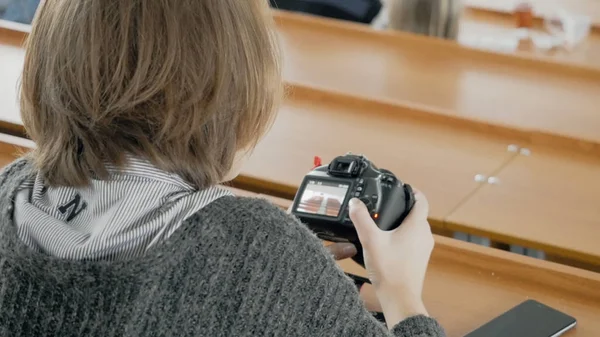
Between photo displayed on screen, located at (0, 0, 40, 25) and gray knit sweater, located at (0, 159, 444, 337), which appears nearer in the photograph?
gray knit sweater, located at (0, 159, 444, 337)

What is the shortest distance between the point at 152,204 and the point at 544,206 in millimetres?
915

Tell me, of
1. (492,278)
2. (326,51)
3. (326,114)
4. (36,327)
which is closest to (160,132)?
(36,327)

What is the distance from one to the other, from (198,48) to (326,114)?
108 centimetres

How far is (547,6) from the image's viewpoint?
3.19 metres

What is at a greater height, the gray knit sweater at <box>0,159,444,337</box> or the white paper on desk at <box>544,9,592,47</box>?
the white paper on desk at <box>544,9,592,47</box>

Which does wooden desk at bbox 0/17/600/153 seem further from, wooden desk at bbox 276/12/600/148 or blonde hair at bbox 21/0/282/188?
blonde hair at bbox 21/0/282/188

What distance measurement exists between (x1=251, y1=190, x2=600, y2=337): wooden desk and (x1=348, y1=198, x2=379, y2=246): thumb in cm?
22

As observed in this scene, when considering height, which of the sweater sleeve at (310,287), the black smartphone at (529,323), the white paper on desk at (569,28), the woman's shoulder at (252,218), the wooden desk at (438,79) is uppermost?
the white paper on desk at (569,28)

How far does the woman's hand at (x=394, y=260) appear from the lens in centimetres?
113

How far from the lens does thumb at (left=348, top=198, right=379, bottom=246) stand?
1147 millimetres

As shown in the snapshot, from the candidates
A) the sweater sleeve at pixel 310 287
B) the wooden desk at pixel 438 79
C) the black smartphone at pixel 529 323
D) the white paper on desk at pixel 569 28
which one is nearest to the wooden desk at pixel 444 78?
the wooden desk at pixel 438 79

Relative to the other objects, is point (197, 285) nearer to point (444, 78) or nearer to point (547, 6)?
point (444, 78)

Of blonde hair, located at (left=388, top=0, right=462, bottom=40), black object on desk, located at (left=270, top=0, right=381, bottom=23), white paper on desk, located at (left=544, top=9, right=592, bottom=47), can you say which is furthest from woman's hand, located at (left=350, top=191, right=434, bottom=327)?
white paper on desk, located at (left=544, top=9, right=592, bottom=47)

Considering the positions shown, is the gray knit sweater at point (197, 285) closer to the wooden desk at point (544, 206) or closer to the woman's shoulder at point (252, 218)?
the woman's shoulder at point (252, 218)
